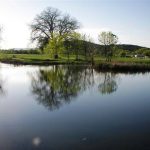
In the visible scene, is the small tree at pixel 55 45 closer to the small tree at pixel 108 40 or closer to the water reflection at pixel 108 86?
the small tree at pixel 108 40

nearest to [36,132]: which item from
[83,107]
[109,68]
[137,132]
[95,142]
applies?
[95,142]

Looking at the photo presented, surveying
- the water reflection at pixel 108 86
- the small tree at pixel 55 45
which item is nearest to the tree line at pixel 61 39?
the small tree at pixel 55 45

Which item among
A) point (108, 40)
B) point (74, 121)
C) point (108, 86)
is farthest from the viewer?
point (108, 40)

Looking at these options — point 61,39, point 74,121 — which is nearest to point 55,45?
point 61,39

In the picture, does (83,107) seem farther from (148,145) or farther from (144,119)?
(148,145)

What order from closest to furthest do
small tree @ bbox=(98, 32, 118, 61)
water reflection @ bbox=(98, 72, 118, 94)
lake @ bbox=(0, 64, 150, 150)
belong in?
1. lake @ bbox=(0, 64, 150, 150)
2. water reflection @ bbox=(98, 72, 118, 94)
3. small tree @ bbox=(98, 32, 118, 61)

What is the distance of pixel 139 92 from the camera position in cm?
2162

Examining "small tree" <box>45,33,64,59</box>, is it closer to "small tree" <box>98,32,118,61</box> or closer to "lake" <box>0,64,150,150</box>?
"small tree" <box>98,32,118,61</box>

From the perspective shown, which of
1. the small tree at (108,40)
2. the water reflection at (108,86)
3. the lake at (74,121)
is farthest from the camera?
the small tree at (108,40)

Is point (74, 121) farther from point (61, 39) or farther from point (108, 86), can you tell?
point (61, 39)

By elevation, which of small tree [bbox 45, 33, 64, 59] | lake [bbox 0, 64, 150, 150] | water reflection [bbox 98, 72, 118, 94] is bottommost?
water reflection [bbox 98, 72, 118, 94]

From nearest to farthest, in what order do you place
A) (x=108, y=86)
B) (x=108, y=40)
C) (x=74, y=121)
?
(x=74, y=121) → (x=108, y=86) → (x=108, y=40)

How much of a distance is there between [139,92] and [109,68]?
23028 millimetres

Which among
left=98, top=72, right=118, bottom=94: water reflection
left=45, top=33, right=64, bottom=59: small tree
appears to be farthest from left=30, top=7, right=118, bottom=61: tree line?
left=98, top=72, right=118, bottom=94: water reflection
